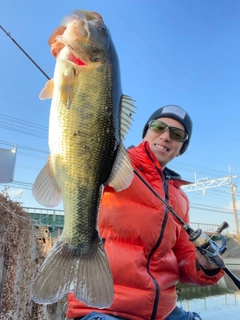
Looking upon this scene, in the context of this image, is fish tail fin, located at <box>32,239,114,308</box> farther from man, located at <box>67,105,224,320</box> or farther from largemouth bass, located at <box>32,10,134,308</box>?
man, located at <box>67,105,224,320</box>

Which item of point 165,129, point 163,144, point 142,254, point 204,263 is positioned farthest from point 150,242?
point 165,129

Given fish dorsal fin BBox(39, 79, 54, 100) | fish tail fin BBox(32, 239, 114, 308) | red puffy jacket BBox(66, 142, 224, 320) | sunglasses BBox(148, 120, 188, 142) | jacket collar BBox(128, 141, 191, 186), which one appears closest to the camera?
fish tail fin BBox(32, 239, 114, 308)

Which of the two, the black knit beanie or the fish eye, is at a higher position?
the black knit beanie

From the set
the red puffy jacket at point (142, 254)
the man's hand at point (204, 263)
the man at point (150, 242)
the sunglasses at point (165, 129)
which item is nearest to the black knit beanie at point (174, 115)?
the man at point (150, 242)

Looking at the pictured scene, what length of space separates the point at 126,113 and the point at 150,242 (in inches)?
35.1

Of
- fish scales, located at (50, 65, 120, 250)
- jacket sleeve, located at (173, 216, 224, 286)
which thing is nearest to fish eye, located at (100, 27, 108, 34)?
fish scales, located at (50, 65, 120, 250)

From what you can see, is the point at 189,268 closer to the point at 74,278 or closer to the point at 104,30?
the point at 74,278

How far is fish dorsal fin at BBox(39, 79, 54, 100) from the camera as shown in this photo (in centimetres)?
144

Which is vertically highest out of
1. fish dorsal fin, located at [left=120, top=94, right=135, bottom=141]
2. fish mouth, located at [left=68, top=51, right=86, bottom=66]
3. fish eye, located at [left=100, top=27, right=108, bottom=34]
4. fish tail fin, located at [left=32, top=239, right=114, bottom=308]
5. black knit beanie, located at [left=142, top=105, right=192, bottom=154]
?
black knit beanie, located at [left=142, top=105, right=192, bottom=154]

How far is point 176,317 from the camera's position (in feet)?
6.98

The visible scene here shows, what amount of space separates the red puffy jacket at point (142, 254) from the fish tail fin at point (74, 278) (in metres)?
0.46

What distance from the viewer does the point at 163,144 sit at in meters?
2.50

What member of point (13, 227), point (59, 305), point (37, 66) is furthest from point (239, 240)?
point (37, 66)

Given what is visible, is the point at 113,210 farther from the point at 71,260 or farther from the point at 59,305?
the point at 59,305
